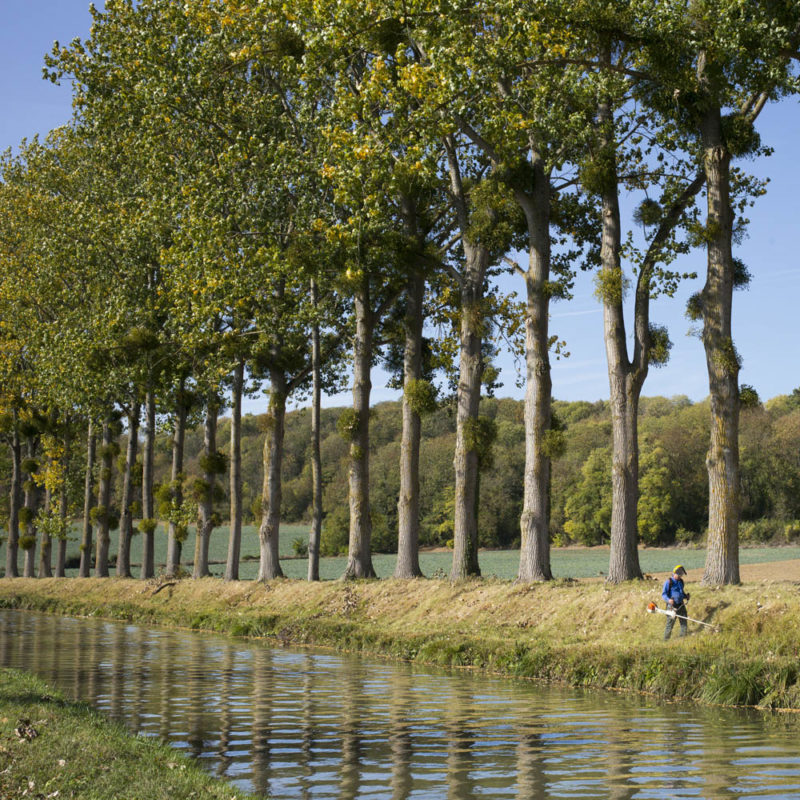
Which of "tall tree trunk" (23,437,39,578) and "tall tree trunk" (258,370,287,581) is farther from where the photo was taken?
"tall tree trunk" (23,437,39,578)

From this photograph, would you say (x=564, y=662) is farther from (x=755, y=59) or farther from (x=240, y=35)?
(x=240, y=35)

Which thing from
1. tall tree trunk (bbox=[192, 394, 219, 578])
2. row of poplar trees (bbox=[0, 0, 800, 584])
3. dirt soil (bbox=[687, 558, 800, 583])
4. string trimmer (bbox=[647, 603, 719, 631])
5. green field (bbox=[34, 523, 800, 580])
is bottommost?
green field (bbox=[34, 523, 800, 580])

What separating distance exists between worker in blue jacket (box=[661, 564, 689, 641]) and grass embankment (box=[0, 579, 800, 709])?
0.72 feet

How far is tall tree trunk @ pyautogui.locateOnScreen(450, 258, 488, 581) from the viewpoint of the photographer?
98.0 ft

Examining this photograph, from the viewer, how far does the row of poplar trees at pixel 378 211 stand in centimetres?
2302

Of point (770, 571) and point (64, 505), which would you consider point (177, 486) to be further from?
point (770, 571)

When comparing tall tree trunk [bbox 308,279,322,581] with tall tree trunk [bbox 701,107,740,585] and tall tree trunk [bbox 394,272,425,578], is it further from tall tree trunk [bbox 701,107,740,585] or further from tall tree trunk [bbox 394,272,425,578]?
tall tree trunk [bbox 701,107,740,585]

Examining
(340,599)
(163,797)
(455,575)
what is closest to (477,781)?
(163,797)

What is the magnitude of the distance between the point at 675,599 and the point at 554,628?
12.5 feet

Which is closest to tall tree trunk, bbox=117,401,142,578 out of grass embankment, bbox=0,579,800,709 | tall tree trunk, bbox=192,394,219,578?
tall tree trunk, bbox=192,394,219,578

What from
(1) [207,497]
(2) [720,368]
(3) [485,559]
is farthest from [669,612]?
(3) [485,559]

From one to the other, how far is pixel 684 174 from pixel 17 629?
25.3 meters

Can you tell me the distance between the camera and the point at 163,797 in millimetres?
9109

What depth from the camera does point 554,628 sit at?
76.9 feet
